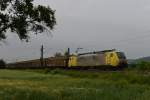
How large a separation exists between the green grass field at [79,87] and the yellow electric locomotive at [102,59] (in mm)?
7065

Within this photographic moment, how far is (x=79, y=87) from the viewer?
30188mm

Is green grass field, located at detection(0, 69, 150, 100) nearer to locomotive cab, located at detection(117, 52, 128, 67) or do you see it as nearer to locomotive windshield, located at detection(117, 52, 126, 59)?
locomotive cab, located at detection(117, 52, 128, 67)

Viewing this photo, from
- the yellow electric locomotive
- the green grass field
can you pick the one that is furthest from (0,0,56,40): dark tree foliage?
the yellow electric locomotive

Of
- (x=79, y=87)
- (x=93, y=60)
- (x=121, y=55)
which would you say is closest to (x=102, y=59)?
(x=93, y=60)

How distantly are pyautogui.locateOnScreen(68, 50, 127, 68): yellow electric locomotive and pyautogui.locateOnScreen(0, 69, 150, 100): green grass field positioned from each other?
7.06m

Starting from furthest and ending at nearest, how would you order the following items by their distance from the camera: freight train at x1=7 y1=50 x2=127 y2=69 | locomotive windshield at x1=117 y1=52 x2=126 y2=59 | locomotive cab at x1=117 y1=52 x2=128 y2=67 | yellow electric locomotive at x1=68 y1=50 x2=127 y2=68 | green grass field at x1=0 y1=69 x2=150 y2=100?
locomotive windshield at x1=117 y1=52 x2=126 y2=59 < locomotive cab at x1=117 y1=52 x2=128 y2=67 < freight train at x1=7 y1=50 x2=127 y2=69 < yellow electric locomotive at x1=68 y1=50 x2=127 y2=68 < green grass field at x1=0 y1=69 x2=150 y2=100

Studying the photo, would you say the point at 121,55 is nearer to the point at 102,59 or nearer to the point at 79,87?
the point at 102,59

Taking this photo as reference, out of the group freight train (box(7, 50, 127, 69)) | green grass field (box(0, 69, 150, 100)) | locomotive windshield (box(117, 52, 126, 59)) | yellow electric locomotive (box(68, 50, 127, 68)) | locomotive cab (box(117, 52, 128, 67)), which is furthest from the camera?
locomotive windshield (box(117, 52, 126, 59))

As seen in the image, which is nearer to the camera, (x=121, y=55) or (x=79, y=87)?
(x=79, y=87)

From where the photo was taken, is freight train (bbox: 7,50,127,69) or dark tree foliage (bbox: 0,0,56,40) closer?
dark tree foliage (bbox: 0,0,56,40)

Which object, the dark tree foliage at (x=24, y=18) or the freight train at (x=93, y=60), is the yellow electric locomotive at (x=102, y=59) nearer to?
the freight train at (x=93, y=60)

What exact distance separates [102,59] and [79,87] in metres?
34.4

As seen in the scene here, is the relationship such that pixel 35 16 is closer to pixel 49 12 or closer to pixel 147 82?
pixel 49 12

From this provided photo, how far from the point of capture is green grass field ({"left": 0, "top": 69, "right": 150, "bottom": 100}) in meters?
19.3
